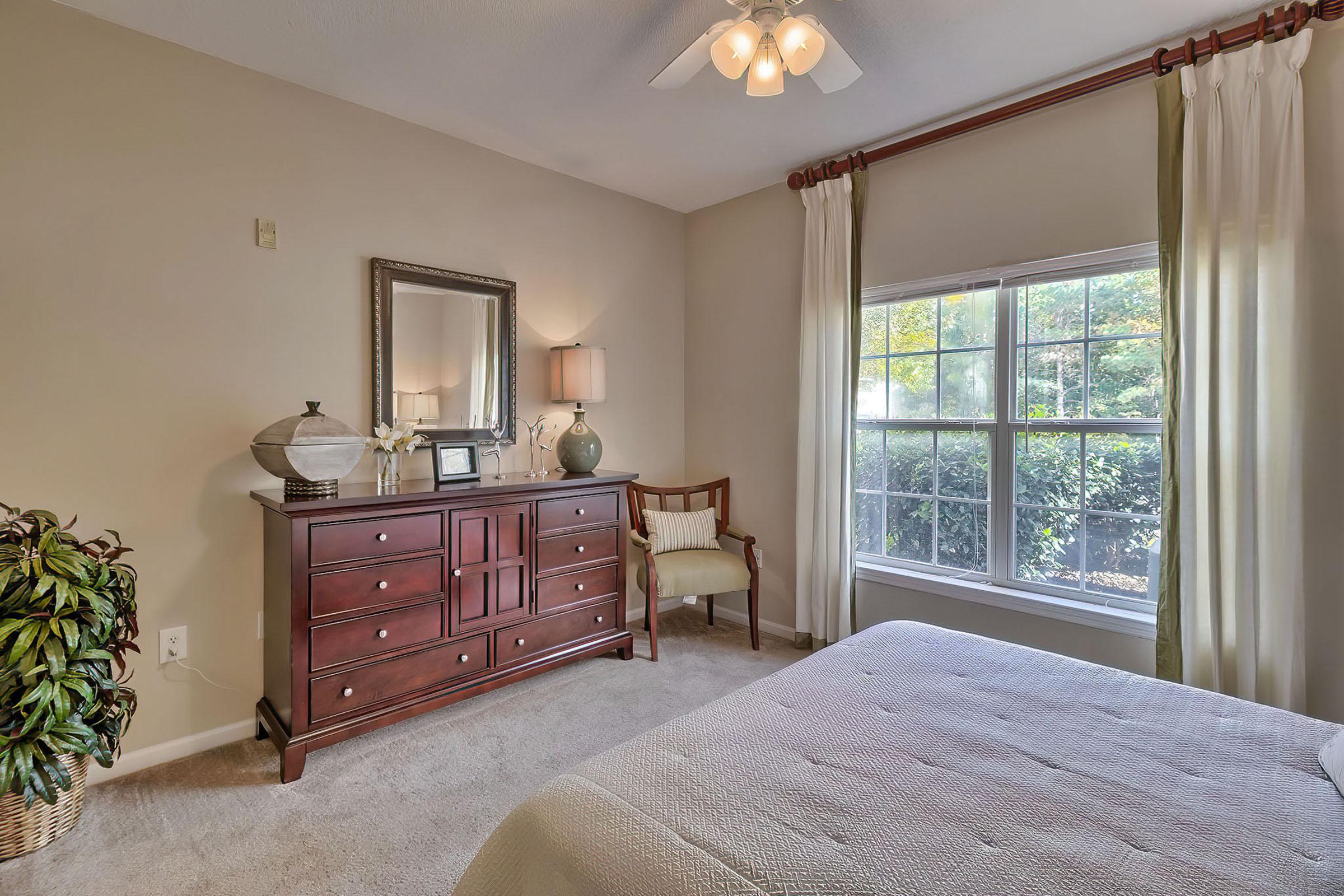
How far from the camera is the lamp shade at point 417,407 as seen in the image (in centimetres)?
299

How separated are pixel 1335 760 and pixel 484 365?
3275 mm

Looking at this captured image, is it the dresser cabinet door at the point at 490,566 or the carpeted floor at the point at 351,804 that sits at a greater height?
the dresser cabinet door at the point at 490,566

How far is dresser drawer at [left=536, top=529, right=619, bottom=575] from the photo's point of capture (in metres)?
2.99

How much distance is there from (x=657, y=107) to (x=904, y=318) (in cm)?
166

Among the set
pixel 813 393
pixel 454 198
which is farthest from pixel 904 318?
pixel 454 198

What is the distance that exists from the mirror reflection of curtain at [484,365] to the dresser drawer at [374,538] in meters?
0.81

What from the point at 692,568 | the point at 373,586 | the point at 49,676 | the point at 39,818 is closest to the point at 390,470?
the point at 373,586

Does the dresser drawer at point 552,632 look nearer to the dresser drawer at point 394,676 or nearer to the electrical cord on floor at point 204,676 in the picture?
the dresser drawer at point 394,676

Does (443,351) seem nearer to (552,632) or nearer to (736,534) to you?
(552,632)

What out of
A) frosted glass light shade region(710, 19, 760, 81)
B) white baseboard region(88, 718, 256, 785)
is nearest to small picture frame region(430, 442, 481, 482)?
white baseboard region(88, 718, 256, 785)

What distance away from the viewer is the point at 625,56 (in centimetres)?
244

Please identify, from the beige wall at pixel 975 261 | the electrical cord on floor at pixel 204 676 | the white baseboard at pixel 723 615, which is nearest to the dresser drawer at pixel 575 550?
the white baseboard at pixel 723 615

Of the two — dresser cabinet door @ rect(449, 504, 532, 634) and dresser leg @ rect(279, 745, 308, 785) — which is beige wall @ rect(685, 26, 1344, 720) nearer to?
dresser cabinet door @ rect(449, 504, 532, 634)

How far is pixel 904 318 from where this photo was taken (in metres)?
3.36
